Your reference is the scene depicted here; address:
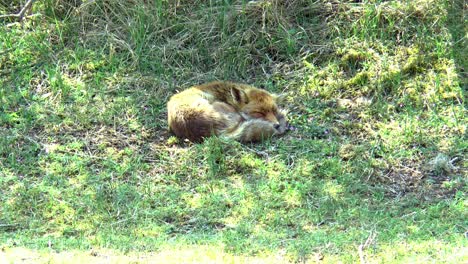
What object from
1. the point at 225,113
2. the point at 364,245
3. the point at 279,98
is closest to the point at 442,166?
the point at 364,245

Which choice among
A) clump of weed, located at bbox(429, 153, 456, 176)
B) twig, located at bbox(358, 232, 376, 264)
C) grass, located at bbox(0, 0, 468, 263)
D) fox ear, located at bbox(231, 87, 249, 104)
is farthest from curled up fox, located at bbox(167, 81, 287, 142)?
twig, located at bbox(358, 232, 376, 264)

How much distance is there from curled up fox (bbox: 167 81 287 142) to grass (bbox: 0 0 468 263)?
0.58ft

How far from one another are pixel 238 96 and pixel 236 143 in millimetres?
777

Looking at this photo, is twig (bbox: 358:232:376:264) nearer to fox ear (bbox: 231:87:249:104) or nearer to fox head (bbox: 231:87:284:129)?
fox head (bbox: 231:87:284:129)

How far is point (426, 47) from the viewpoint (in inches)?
356

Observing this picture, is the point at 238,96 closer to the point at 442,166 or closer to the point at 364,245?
the point at 442,166

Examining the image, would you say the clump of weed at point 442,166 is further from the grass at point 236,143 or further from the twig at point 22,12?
the twig at point 22,12

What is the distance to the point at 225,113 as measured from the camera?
8328 mm

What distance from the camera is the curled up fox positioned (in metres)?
8.09

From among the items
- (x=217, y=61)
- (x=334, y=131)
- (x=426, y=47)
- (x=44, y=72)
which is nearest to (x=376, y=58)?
(x=426, y=47)

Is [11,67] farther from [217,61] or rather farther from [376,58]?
[376,58]

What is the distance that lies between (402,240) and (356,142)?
2212 millimetres

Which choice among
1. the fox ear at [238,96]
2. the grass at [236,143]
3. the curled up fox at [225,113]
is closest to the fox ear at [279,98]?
the curled up fox at [225,113]

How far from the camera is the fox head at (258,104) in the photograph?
829 cm
